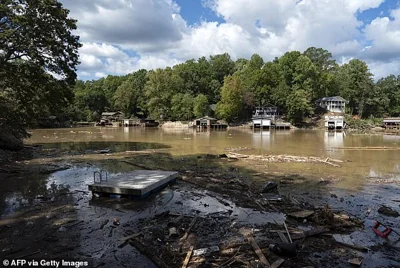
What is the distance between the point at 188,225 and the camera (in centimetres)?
958

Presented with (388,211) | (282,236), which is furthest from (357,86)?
(282,236)

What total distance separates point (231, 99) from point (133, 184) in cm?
7207

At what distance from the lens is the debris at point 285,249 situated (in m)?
7.45

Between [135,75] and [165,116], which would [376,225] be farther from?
[135,75]

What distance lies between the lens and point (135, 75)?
4948 inches

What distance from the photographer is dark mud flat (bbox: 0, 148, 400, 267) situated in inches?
298

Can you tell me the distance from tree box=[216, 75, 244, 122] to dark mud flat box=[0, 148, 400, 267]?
68091mm

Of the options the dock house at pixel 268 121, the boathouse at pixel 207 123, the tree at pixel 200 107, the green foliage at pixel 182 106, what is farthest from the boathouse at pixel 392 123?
the green foliage at pixel 182 106

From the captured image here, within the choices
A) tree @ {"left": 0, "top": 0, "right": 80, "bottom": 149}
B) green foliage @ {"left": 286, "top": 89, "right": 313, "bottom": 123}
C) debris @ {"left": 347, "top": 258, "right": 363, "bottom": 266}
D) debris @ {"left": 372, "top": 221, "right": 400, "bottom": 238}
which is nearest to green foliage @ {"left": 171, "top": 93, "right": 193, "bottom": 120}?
green foliage @ {"left": 286, "top": 89, "right": 313, "bottom": 123}

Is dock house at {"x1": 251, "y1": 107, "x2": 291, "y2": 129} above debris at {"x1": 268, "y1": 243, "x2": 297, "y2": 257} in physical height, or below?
above

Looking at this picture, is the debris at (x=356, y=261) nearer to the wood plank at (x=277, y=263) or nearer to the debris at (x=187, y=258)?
the wood plank at (x=277, y=263)

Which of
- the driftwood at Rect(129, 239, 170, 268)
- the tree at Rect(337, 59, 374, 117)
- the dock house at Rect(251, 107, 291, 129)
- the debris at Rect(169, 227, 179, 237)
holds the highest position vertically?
the tree at Rect(337, 59, 374, 117)

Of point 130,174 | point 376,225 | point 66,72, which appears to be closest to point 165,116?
point 66,72

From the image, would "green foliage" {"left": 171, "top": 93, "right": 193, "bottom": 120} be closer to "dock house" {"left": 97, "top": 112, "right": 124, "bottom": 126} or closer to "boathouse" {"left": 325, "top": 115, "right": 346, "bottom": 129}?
"dock house" {"left": 97, "top": 112, "right": 124, "bottom": 126}
